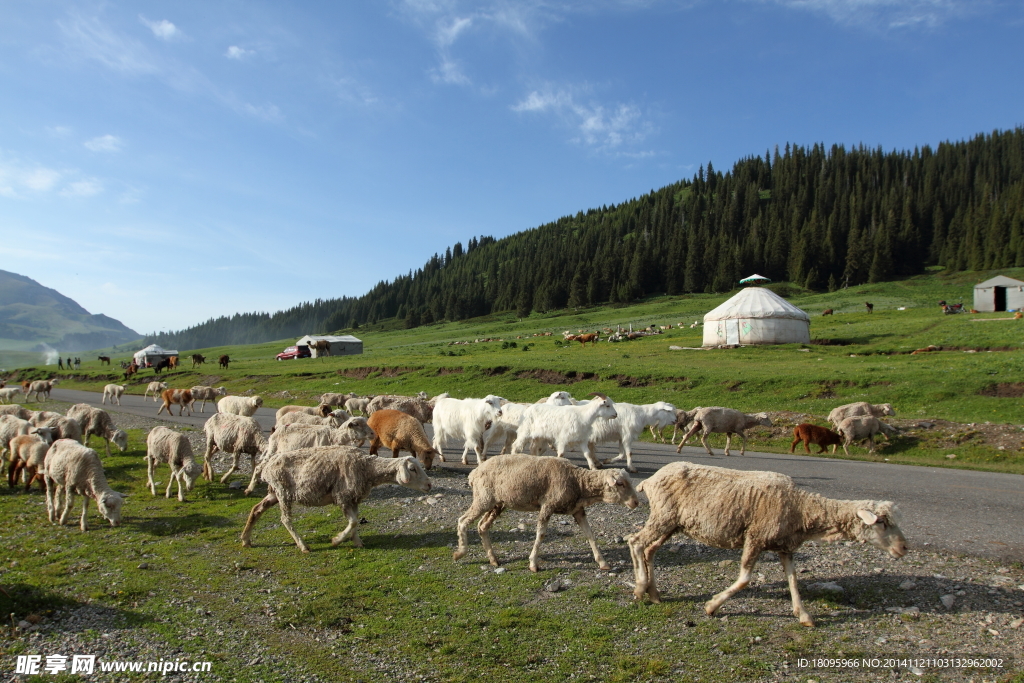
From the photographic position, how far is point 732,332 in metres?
54.7

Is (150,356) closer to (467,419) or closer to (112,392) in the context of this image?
(112,392)

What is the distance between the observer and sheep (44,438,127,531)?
11.3 meters

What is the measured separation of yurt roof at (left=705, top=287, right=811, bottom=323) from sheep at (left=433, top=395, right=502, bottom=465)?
4356 centimetres

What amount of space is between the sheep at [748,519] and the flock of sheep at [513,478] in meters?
0.01

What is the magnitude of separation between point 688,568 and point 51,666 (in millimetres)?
8018

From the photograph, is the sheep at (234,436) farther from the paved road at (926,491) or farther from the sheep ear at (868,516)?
the sheep ear at (868,516)

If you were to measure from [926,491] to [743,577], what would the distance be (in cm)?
943

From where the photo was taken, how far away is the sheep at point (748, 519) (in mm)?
6840

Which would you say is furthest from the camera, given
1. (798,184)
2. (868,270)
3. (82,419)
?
(798,184)

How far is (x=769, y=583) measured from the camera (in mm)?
8078

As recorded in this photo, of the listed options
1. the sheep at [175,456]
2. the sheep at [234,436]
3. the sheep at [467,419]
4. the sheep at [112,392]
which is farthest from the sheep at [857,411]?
the sheep at [112,392]

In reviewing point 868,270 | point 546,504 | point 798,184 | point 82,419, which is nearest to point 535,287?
point 868,270

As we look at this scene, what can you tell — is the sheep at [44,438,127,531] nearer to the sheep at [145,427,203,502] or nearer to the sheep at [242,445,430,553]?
the sheep at [145,427,203,502]

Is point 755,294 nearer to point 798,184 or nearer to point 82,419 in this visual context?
point 82,419
